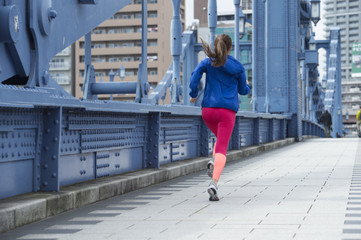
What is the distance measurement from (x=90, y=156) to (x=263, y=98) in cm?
2034

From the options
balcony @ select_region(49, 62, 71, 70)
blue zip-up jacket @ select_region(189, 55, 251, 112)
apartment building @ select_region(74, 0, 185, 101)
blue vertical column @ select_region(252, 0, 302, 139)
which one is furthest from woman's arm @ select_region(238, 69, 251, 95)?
apartment building @ select_region(74, 0, 185, 101)

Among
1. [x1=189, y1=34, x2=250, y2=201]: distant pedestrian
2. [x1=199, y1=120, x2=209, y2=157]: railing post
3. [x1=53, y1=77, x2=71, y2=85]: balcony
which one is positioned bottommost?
[x1=199, y1=120, x2=209, y2=157]: railing post

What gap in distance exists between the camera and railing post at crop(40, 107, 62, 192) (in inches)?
269

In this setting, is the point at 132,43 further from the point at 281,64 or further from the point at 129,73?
the point at 281,64

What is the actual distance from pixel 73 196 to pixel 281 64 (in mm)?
21666

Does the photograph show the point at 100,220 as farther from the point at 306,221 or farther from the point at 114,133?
the point at 114,133

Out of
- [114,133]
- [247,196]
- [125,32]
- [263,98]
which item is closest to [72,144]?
[114,133]

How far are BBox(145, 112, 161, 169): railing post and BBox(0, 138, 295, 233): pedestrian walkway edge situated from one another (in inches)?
6.4

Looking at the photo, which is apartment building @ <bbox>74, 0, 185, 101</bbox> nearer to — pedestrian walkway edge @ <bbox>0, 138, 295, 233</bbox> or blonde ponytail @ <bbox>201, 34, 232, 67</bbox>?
pedestrian walkway edge @ <bbox>0, 138, 295, 233</bbox>

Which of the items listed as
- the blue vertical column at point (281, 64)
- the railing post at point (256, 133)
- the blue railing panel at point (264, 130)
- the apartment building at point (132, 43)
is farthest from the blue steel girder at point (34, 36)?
the apartment building at point (132, 43)

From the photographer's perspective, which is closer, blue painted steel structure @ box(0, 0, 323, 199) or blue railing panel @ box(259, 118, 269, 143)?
blue painted steel structure @ box(0, 0, 323, 199)

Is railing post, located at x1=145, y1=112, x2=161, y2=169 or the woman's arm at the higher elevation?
the woman's arm

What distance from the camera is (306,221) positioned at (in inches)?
235

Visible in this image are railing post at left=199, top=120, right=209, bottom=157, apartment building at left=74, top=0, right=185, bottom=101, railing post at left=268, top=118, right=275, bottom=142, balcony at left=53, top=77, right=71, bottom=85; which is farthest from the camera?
apartment building at left=74, top=0, right=185, bottom=101
